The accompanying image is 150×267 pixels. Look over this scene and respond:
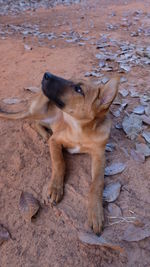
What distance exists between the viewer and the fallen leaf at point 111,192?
277cm

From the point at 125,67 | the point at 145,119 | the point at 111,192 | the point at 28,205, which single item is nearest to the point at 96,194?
the point at 111,192

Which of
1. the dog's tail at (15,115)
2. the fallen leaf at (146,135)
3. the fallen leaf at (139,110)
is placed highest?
the dog's tail at (15,115)

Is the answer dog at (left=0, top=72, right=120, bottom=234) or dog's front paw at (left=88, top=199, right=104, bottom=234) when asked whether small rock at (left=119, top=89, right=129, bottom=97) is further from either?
dog's front paw at (left=88, top=199, right=104, bottom=234)

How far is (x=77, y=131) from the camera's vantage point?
3131mm

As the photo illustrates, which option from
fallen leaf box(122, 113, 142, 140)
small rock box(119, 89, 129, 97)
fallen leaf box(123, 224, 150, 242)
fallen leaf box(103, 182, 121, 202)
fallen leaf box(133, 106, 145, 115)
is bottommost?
fallen leaf box(123, 224, 150, 242)

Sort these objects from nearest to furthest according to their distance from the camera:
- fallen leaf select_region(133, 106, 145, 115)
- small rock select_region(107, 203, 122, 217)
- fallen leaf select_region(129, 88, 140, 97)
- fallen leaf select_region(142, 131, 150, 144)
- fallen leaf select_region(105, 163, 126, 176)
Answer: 1. small rock select_region(107, 203, 122, 217)
2. fallen leaf select_region(105, 163, 126, 176)
3. fallen leaf select_region(142, 131, 150, 144)
4. fallen leaf select_region(133, 106, 145, 115)
5. fallen leaf select_region(129, 88, 140, 97)

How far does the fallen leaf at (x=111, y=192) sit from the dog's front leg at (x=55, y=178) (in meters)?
0.48

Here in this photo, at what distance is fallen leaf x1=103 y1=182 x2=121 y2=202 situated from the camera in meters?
2.77

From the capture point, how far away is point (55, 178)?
2842 mm

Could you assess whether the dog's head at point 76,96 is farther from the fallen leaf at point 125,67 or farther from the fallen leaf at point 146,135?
the fallen leaf at point 125,67

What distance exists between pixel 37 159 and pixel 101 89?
1.11 metres

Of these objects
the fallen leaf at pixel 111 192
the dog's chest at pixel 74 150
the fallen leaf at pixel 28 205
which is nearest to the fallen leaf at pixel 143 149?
the fallen leaf at pixel 111 192

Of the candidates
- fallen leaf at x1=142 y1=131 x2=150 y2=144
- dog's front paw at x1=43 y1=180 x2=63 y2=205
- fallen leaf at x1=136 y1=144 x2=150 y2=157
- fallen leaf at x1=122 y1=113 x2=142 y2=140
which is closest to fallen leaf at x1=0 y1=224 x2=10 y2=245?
dog's front paw at x1=43 y1=180 x2=63 y2=205

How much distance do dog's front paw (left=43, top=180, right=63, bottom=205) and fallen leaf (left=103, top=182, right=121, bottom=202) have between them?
487 mm
